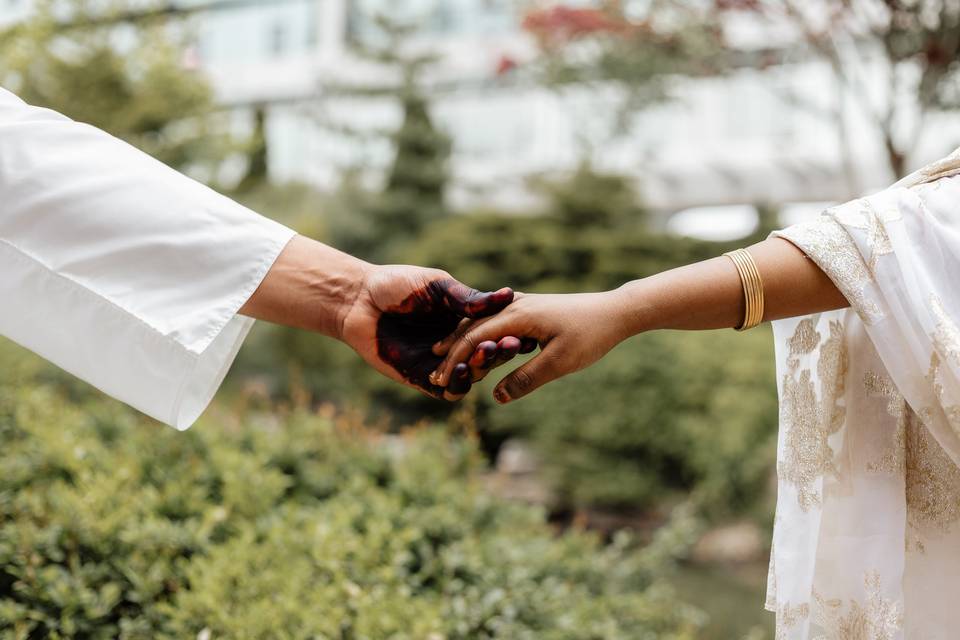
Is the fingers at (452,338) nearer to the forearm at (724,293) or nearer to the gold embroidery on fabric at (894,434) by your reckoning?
the forearm at (724,293)

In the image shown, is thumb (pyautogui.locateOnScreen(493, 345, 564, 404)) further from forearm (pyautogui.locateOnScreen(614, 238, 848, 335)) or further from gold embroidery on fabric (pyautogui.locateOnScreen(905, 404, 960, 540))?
gold embroidery on fabric (pyautogui.locateOnScreen(905, 404, 960, 540))

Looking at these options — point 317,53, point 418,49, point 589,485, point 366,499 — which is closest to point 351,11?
point 317,53

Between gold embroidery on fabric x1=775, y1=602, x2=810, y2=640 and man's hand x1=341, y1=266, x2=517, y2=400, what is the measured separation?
32.0 inches

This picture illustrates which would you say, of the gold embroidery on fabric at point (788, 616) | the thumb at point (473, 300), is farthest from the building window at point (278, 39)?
the gold embroidery on fabric at point (788, 616)

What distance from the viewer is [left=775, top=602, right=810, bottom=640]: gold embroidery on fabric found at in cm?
187

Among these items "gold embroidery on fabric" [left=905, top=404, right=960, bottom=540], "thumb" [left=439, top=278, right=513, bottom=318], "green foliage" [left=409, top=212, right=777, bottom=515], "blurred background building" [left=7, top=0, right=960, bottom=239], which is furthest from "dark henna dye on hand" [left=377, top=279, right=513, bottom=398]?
"blurred background building" [left=7, top=0, right=960, bottom=239]

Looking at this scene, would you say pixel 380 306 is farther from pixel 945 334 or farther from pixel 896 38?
pixel 896 38

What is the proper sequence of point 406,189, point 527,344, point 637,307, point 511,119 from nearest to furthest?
1. point 637,307
2. point 527,344
3. point 406,189
4. point 511,119

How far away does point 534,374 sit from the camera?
75.4 inches

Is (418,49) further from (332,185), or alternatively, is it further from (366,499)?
(366,499)

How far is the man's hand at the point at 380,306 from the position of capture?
209 cm

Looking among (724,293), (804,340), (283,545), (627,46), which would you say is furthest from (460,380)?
(627,46)

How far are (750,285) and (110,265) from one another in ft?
4.25

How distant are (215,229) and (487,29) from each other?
20.8 m
